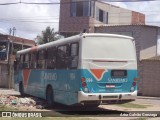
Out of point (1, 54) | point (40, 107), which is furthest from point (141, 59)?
point (1, 54)

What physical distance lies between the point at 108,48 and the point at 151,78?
18.9 m

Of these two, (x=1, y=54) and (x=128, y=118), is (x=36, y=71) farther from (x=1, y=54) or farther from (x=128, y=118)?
(x=1, y=54)

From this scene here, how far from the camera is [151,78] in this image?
109 ft

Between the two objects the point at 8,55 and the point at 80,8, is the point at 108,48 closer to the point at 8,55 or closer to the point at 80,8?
the point at 80,8

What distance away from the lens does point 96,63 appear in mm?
14812

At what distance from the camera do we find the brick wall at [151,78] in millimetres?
32844

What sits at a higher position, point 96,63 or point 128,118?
point 96,63

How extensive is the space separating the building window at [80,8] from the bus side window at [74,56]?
23.6m

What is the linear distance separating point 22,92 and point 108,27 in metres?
14.7

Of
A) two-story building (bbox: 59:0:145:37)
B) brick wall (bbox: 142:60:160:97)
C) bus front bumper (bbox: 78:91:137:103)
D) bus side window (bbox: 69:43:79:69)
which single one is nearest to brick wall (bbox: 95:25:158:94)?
brick wall (bbox: 142:60:160:97)

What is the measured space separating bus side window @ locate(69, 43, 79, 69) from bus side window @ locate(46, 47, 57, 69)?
6.45 feet

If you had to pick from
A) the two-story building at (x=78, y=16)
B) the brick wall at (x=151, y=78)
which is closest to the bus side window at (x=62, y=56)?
the brick wall at (x=151, y=78)

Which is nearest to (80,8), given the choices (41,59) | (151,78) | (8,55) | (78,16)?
(78,16)

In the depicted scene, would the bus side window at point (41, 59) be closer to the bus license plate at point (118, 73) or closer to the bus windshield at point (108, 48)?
the bus windshield at point (108, 48)
